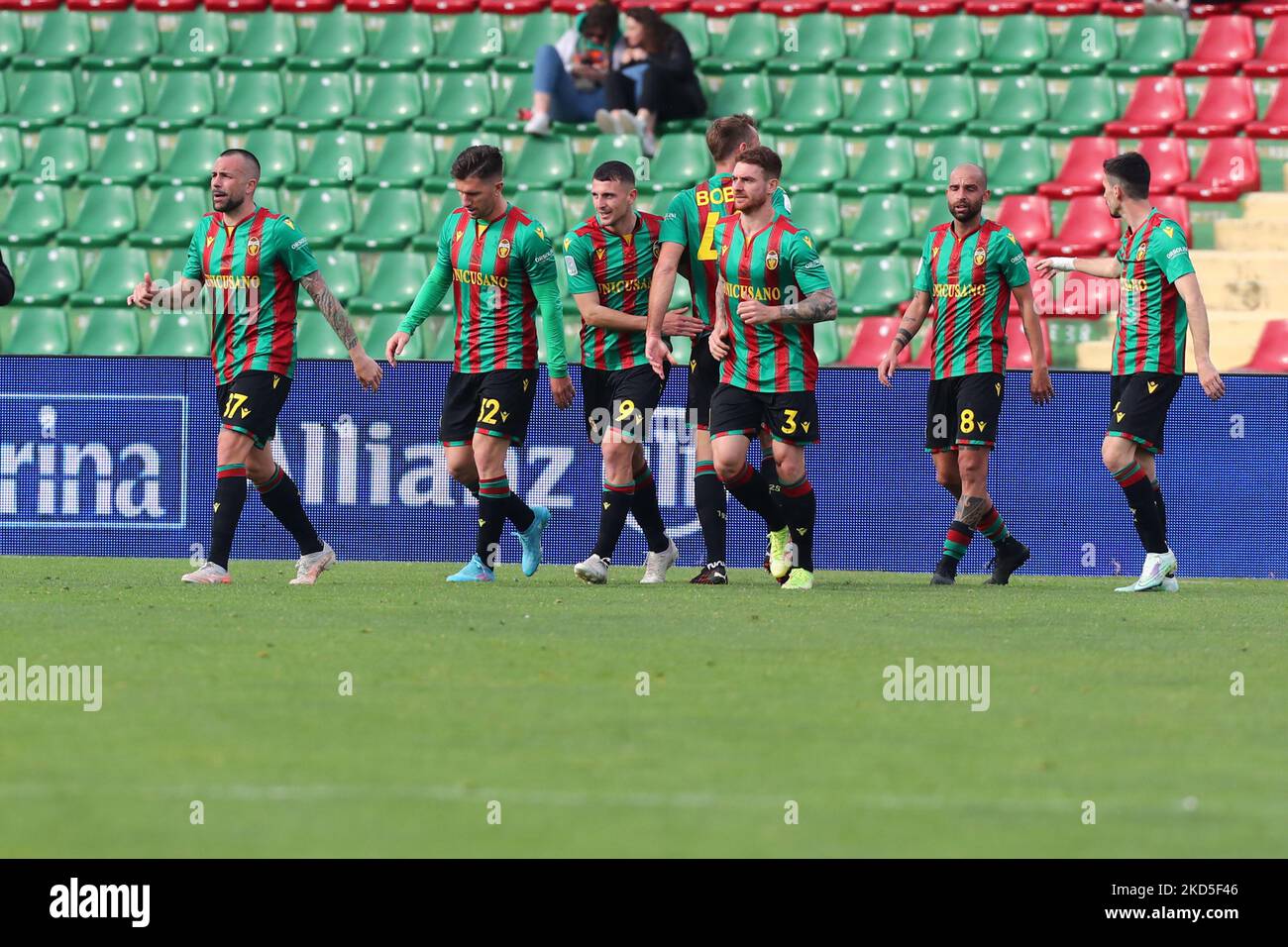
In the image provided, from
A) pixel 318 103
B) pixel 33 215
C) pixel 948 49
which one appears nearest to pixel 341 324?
pixel 33 215

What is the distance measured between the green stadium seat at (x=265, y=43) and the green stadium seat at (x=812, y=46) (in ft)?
14.4

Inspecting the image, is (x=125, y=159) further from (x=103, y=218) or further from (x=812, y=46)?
(x=812, y=46)

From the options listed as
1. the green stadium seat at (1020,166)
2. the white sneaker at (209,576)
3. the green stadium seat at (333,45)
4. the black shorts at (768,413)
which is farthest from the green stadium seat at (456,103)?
the white sneaker at (209,576)

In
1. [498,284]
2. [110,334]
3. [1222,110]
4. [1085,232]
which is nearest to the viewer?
[498,284]

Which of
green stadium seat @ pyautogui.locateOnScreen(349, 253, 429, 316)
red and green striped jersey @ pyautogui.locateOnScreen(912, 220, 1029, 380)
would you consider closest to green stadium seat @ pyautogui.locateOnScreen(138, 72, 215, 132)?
green stadium seat @ pyautogui.locateOnScreen(349, 253, 429, 316)

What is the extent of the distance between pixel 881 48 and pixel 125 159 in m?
6.64

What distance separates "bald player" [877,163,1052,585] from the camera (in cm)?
1171

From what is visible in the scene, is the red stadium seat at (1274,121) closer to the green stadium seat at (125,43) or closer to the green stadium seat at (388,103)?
the green stadium seat at (388,103)

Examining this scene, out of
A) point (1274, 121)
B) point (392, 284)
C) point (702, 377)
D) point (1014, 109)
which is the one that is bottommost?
point (702, 377)

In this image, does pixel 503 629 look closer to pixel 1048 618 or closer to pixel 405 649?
pixel 405 649

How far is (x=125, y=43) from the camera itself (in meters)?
19.8

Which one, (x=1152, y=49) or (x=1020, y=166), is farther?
(x=1152, y=49)

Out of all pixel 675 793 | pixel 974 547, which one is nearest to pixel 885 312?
pixel 974 547

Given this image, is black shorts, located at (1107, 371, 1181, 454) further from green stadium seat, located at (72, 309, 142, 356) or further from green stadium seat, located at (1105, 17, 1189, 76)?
green stadium seat, located at (72, 309, 142, 356)
